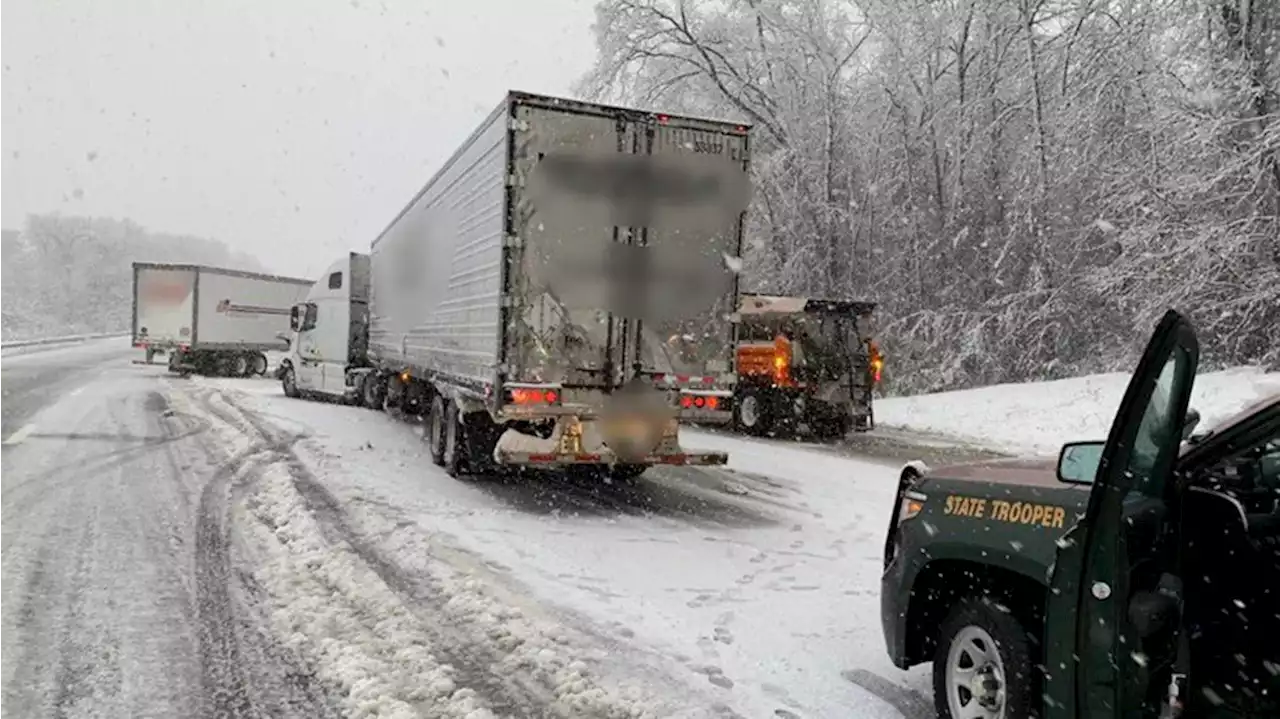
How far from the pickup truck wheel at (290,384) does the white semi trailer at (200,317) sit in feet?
24.1

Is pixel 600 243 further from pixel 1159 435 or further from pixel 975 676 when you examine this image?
pixel 1159 435

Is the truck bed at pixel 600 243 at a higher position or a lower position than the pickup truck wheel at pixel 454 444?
higher

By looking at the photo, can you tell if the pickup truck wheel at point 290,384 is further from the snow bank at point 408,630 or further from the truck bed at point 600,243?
the snow bank at point 408,630

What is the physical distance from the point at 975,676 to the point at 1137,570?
Result: 985 millimetres

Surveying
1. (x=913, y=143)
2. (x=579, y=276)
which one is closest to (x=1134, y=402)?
(x=579, y=276)

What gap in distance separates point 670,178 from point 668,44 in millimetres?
19373

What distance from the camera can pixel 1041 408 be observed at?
18.2 meters

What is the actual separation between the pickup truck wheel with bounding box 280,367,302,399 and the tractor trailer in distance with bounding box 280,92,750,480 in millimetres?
13932

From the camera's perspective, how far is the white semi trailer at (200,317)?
102 feet

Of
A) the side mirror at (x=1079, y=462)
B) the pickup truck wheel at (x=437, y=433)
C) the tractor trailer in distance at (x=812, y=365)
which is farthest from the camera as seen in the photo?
the tractor trailer in distance at (x=812, y=365)

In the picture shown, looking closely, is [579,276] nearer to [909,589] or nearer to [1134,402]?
[909,589]

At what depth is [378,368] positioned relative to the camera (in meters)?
18.5

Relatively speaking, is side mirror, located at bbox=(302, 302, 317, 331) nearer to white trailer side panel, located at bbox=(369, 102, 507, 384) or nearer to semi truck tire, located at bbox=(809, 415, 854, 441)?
white trailer side panel, located at bbox=(369, 102, 507, 384)

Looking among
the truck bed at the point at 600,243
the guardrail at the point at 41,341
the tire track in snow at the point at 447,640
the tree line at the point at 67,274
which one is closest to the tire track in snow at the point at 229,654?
the tire track in snow at the point at 447,640
